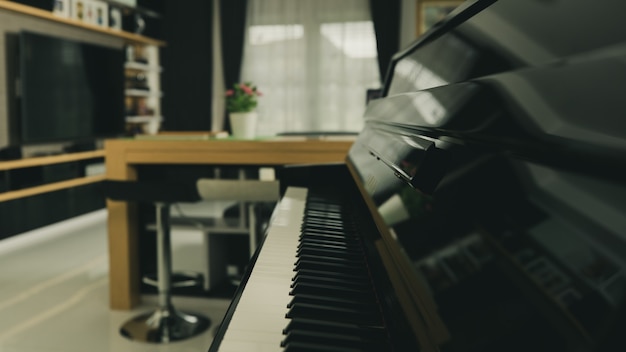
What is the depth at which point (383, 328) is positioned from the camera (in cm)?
58

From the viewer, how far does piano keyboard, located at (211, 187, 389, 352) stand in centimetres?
54

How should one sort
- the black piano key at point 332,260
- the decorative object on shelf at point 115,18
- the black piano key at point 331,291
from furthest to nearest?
the decorative object on shelf at point 115,18 < the black piano key at point 332,260 < the black piano key at point 331,291

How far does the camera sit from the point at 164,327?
234 cm

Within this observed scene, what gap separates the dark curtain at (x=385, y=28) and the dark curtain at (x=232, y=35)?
152cm

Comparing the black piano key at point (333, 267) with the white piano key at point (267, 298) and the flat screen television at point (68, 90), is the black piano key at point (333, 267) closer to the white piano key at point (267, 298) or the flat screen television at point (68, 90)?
the white piano key at point (267, 298)

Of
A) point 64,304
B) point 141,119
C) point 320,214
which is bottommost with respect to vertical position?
point 64,304

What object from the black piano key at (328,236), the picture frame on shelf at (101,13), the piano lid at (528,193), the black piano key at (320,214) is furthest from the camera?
the picture frame on shelf at (101,13)

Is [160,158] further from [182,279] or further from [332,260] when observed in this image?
[332,260]

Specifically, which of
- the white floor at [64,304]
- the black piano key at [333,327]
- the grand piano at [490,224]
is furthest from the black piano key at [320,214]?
the white floor at [64,304]

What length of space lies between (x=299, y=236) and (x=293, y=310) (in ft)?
1.12

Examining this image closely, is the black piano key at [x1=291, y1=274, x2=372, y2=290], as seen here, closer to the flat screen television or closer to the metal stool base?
the metal stool base

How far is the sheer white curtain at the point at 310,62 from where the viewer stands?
6168mm

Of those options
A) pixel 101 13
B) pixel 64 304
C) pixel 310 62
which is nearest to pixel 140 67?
pixel 101 13

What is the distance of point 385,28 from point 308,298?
18.7 ft
